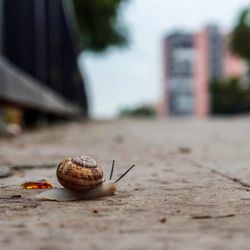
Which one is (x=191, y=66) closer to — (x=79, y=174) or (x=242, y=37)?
(x=242, y=37)

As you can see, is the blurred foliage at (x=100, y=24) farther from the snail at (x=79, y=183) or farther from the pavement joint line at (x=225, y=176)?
the snail at (x=79, y=183)

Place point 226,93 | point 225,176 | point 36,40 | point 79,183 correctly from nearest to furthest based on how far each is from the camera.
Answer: point 79,183, point 225,176, point 36,40, point 226,93

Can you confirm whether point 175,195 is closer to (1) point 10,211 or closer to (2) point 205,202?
(2) point 205,202

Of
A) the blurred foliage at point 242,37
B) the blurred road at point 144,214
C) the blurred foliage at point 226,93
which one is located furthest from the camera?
the blurred foliage at point 226,93

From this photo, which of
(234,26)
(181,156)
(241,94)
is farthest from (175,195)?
(241,94)

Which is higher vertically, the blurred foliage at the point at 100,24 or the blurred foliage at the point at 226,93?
the blurred foliage at the point at 100,24

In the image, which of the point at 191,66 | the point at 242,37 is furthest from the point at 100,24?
the point at 191,66

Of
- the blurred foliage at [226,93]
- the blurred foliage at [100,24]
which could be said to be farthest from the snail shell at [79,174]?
the blurred foliage at [226,93]
